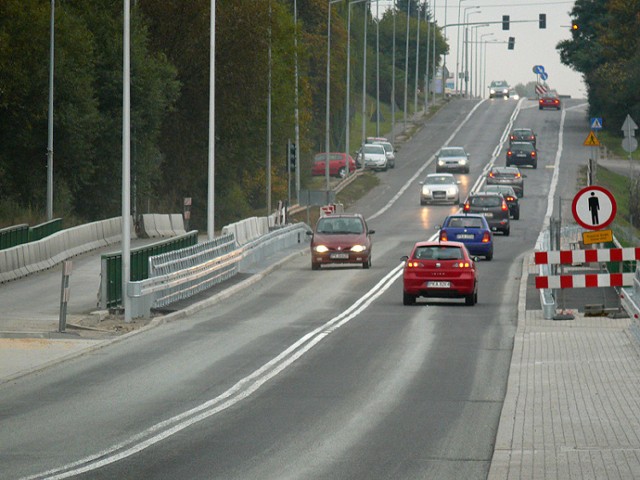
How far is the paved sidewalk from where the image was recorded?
1321 centimetres

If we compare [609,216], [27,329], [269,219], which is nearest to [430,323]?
[609,216]

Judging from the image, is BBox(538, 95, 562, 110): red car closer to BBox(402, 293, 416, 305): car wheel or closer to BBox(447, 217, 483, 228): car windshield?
BBox(447, 217, 483, 228): car windshield

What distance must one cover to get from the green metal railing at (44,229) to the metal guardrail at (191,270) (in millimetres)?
6379

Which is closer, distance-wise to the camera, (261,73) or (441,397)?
(441,397)

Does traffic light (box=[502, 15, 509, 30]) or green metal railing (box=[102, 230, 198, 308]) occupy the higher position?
traffic light (box=[502, 15, 509, 30])

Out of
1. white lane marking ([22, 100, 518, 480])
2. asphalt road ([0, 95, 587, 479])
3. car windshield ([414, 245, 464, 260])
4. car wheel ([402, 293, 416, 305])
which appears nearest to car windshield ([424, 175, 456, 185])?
asphalt road ([0, 95, 587, 479])

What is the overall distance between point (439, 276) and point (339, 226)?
12.1 metres

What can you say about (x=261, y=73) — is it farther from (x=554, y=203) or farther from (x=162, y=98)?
(x=554, y=203)

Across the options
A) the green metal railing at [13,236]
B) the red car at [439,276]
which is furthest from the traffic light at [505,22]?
the red car at [439,276]

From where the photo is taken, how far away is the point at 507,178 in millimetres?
75938

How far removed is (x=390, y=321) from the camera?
30.0 m

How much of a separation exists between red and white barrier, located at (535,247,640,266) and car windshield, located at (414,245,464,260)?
21.0 ft

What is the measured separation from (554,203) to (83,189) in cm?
2205

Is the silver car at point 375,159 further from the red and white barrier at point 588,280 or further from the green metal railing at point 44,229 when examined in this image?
the red and white barrier at point 588,280
